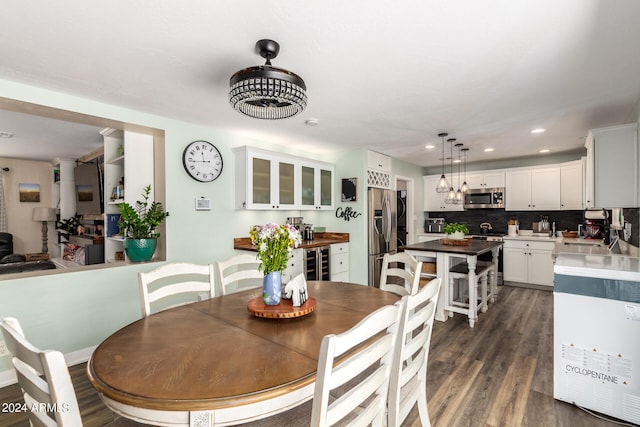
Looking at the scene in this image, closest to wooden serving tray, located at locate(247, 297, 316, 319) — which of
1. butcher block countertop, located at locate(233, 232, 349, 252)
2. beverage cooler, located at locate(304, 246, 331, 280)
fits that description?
butcher block countertop, located at locate(233, 232, 349, 252)

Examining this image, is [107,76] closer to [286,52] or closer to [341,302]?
[286,52]

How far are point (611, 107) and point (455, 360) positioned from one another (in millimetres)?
2827

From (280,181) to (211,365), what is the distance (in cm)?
313

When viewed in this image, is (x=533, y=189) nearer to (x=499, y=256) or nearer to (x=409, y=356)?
(x=499, y=256)

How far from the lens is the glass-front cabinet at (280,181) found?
11.9 ft

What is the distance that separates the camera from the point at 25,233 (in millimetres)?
5715

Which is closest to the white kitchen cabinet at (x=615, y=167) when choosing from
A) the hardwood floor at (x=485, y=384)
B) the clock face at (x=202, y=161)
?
the hardwood floor at (x=485, y=384)

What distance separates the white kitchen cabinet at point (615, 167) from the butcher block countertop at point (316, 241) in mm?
2947

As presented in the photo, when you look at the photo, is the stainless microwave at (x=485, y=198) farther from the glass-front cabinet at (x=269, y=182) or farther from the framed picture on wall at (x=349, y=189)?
the glass-front cabinet at (x=269, y=182)

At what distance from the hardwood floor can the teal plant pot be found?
987 mm

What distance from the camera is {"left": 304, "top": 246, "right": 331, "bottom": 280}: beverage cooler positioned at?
3.98 meters

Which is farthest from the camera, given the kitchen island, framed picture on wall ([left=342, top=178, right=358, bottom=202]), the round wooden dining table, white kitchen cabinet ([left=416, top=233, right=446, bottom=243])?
white kitchen cabinet ([left=416, top=233, right=446, bottom=243])

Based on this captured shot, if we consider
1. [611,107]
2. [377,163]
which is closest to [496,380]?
[611,107]

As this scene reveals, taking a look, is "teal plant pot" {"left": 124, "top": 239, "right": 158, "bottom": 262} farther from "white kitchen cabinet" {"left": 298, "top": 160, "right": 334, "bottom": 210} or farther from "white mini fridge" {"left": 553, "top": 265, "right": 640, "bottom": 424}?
"white mini fridge" {"left": 553, "top": 265, "right": 640, "bottom": 424}
